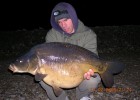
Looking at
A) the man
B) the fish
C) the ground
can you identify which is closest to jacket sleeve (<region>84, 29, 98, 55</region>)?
the man

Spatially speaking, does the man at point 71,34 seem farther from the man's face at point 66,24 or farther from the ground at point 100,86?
the ground at point 100,86

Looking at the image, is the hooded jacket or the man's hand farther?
the hooded jacket

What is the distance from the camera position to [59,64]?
2.83m

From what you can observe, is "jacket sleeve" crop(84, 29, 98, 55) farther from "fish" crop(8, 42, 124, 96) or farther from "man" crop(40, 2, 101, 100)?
"fish" crop(8, 42, 124, 96)

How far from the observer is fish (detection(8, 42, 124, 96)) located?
281cm

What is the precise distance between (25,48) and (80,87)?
3.75 m

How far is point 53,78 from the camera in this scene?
2836 millimetres

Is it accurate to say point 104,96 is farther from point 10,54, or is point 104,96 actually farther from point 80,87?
point 10,54

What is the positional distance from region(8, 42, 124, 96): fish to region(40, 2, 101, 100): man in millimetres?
283

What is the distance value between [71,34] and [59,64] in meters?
0.70

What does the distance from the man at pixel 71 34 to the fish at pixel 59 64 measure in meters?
0.28

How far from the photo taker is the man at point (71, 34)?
125 inches

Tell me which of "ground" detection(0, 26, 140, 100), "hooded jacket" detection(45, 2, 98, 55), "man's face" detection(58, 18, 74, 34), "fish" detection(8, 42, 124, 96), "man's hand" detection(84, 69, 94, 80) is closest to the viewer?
"fish" detection(8, 42, 124, 96)

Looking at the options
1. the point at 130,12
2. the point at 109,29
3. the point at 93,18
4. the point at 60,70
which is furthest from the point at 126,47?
the point at 130,12
